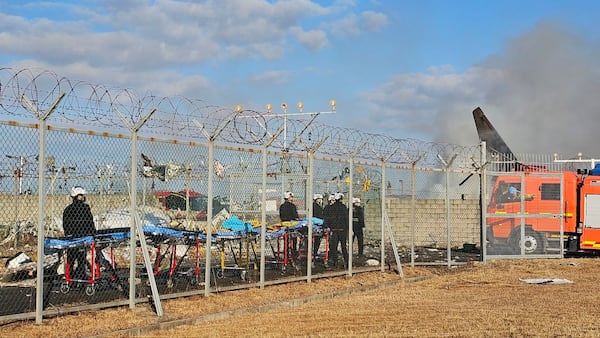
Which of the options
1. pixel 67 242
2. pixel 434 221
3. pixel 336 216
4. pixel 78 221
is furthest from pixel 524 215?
pixel 67 242

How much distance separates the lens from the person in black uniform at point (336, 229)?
17027 millimetres

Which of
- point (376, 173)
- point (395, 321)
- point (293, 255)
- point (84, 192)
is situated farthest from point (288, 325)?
point (376, 173)

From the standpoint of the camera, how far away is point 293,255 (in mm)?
15703

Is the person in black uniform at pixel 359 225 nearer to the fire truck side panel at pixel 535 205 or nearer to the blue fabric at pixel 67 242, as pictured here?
the fire truck side panel at pixel 535 205

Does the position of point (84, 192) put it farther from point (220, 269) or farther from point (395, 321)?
point (395, 321)

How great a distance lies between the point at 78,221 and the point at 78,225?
6 centimetres

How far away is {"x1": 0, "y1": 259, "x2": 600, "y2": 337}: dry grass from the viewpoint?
10.0 metres

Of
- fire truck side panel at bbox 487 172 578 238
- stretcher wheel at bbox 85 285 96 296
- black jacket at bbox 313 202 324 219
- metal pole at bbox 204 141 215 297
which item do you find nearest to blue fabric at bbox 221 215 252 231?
metal pole at bbox 204 141 215 297

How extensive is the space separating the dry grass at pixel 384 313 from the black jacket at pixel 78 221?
127 centimetres

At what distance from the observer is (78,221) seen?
37.0 feet

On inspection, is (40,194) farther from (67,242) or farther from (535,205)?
(535,205)

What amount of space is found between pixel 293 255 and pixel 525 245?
29.9 feet

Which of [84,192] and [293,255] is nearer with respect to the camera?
[84,192]

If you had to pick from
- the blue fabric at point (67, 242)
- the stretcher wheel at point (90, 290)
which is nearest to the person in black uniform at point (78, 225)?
the blue fabric at point (67, 242)
